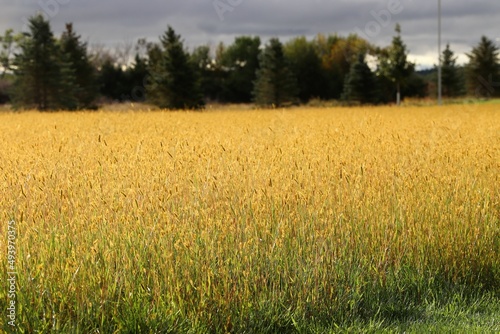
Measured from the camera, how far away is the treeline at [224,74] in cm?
3716

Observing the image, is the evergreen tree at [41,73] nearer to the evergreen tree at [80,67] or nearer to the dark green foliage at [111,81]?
the evergreen tree at [80,67]

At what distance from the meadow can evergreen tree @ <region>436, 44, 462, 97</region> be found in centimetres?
6326

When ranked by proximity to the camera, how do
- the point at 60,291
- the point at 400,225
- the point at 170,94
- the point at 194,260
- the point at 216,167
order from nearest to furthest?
the point at 60,291 → the point at 194,260 → the point at 400,225 → the point at 216,167 → the point at 170,94

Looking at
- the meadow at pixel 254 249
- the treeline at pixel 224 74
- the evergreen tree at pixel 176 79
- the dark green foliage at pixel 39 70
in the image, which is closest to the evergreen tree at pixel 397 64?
the treeline at pixel 224 74

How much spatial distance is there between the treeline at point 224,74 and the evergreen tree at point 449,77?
0.11 metres

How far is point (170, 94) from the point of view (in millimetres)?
36531

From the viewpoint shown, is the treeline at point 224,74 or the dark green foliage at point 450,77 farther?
the dark green foliage at point 450,77

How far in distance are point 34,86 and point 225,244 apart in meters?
35.0

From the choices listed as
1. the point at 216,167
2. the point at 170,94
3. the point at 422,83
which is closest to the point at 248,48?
the point at 422,83

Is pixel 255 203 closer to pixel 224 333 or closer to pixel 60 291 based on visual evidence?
pixel 224 333

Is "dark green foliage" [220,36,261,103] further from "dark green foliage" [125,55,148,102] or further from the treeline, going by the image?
"dark green foliage" [125,55,148,102]

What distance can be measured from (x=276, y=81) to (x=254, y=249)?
38227mm

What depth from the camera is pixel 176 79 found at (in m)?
36.3

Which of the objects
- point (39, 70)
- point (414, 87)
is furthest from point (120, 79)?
point (414, 87)
